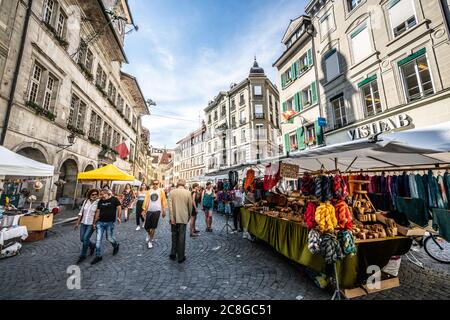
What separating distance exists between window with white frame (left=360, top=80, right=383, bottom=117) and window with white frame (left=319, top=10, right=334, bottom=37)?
5.62m

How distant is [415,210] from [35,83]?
14.8 meters

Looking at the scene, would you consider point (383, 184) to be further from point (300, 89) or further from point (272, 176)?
point (300, 89)

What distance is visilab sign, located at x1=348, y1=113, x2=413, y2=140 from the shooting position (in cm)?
940

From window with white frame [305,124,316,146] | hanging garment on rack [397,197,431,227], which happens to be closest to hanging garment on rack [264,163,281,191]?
hanging garment on rack [397,197,431,227]

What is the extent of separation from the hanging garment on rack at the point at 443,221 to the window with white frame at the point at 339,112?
32.1 feet

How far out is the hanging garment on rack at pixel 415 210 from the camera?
170 inches

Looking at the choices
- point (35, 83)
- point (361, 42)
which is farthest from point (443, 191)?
point (35, 83)

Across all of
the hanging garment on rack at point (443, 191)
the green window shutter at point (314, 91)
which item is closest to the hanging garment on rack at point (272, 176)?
the hanging garment on rack at point (443, 191)

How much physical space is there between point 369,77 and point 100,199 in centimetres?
1402

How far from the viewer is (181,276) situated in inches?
169

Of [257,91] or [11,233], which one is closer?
[11,233]

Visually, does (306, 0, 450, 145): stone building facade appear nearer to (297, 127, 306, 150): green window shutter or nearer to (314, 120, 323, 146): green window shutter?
(314, 120, 323, 146): green window shutter

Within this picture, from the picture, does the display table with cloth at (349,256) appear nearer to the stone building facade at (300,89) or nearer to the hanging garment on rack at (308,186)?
the hanging garment on rack at (308,186)
